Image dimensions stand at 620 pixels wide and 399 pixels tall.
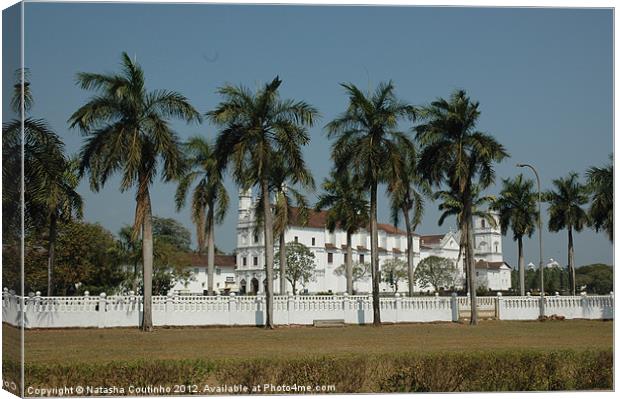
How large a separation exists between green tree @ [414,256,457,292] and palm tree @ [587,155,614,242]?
119 feet

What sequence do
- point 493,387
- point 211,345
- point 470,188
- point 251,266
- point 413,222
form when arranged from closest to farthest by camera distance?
point 493,387 → point 211,345 → point 470,188 → point 413,222 → point 251,266

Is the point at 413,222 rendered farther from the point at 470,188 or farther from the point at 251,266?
the point at 251,266

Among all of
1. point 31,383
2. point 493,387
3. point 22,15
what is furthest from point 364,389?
point 22,15

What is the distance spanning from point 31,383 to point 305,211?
17539 millimetres

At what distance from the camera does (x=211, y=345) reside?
17.0 meters

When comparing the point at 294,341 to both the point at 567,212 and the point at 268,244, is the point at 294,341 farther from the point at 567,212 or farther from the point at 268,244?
the point at 567,212

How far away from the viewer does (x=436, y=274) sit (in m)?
56.8

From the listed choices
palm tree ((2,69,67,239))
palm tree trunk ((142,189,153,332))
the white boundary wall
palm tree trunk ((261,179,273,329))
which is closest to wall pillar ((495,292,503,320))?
the white boundary wall

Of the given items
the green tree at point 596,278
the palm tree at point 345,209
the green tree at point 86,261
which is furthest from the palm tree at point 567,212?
the green tree at point 86,261

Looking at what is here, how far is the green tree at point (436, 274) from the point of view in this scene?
5569 cm

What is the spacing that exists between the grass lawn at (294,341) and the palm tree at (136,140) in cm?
243

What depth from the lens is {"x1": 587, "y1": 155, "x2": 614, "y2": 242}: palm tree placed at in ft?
53.7

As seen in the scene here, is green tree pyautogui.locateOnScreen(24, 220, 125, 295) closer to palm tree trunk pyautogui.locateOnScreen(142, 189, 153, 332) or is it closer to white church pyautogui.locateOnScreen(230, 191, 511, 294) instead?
white church pyautogui.locateOnScreen(230, 191, 511, 294)

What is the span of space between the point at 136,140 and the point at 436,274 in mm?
38648
